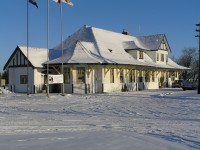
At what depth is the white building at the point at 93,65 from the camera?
37219mm

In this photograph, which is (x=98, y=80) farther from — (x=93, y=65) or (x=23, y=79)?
(x=23, y=79)

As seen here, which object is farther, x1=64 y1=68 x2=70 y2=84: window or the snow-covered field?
x1=64 y1=68 x2=70 y2=84: window

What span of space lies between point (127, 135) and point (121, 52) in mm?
34887

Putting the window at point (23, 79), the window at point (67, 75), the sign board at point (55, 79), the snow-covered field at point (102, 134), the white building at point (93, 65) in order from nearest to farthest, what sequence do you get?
the snow-covered field at point (102, 134) → the sign board at point (55, 79) → the white building at point (93, 65) → the window at point (67, 75) → the window at point (23, 79)

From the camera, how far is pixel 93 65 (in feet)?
123

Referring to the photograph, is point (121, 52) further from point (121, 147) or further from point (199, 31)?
point (121, 147)

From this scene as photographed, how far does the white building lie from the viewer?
37219 mm

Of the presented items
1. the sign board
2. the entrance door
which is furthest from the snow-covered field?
the entrance door

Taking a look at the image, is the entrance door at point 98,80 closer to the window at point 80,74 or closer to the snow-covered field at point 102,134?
the window at point 80,74

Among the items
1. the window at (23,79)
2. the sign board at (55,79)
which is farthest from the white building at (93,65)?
the sign board at (55,79)

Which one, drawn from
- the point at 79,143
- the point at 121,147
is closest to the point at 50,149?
the point at 79,143

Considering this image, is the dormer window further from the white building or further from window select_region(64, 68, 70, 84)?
window select_region(64, 68, 70, 84)

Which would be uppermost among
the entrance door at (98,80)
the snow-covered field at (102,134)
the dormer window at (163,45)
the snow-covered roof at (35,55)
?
the dormer window at (163,45)

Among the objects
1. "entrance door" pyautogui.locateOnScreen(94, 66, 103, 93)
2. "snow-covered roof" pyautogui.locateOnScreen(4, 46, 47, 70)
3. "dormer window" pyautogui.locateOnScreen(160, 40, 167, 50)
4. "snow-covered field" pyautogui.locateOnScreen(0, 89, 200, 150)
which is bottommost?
"snow-covered field" pyautogui.locateOnScreen(0, 89, 200, 150)
